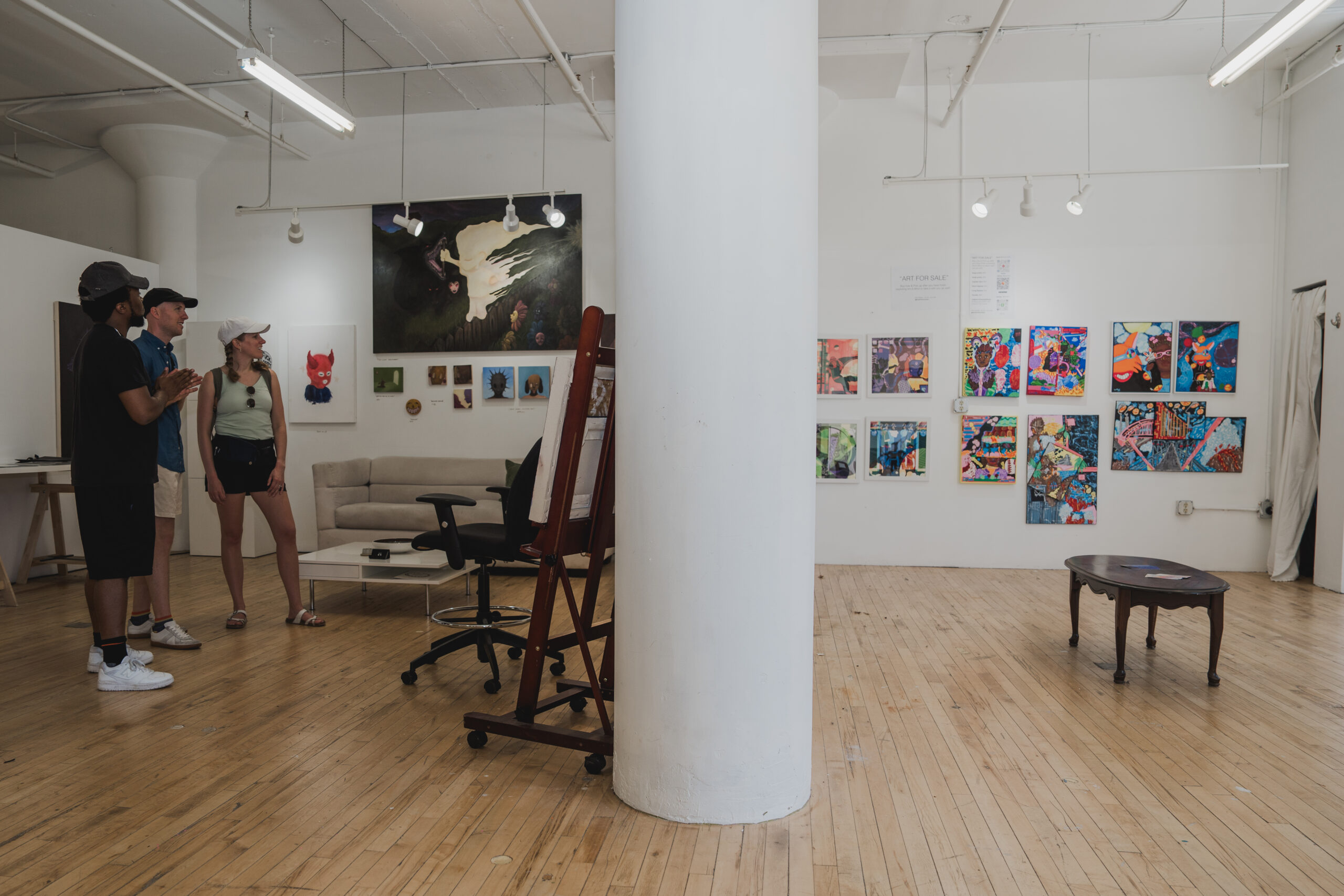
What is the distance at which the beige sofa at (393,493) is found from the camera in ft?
21.1

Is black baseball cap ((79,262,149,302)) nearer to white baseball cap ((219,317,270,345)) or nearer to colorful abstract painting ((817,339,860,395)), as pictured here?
white baseball cap ((219,317,270,345))

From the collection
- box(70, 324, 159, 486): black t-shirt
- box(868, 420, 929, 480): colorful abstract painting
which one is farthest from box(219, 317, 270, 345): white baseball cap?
box(868, 420, 929, 480): colorful abstract painting

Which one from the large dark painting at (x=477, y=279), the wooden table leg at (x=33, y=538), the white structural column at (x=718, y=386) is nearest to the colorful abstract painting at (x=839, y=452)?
the large dark painting at (x=477, y=279)

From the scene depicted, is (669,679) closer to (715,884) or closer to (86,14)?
(715,884)

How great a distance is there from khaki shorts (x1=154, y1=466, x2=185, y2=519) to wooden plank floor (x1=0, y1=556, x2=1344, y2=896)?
0.73 meters

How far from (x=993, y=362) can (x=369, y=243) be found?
567 cm

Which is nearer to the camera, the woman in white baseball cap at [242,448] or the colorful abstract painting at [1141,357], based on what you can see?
the woman in white baseball cap at [242,448]

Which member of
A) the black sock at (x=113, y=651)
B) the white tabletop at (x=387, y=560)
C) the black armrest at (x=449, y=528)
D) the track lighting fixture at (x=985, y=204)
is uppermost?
the track lighting fixture at (x=985, y=204)

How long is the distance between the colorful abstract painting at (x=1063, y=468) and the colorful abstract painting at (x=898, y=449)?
33.7 inches

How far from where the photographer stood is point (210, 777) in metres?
2.64

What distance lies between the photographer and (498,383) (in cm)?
741

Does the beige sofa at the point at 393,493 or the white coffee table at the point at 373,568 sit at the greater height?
the beige sofa at the point at 393,493

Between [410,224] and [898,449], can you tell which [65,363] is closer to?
[410,224]

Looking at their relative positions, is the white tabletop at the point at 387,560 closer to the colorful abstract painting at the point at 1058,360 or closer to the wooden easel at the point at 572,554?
the wooden easel at the point at 572,554
